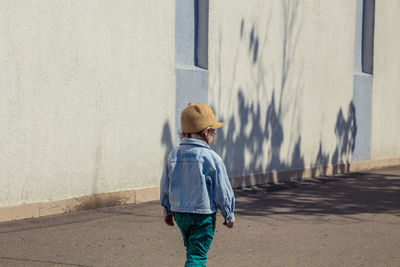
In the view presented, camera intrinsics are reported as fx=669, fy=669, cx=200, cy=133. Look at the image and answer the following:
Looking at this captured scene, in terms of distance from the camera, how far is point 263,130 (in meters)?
13.4

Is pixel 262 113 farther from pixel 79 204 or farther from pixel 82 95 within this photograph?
pixel 79 204

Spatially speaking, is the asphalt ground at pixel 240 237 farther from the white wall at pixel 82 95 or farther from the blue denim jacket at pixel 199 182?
the blue denim jacket at pixel 199 182

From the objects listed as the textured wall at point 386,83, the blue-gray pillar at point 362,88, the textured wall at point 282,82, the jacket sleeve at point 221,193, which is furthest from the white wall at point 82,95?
the textured wall at point 386,83

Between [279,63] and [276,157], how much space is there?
195 centimetres

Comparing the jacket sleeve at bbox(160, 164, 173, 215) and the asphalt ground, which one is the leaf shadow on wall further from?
the jacket sleeve at bbox(160, 164, 173, 215)

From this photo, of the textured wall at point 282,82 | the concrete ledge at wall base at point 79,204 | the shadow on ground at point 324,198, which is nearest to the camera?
the concrete ledge at wall base at point 79,204

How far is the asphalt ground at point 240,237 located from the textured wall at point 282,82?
2.12 m

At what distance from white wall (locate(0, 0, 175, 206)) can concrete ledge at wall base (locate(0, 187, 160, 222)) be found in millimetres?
90

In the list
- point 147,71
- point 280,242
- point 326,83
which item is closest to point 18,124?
point 147,71

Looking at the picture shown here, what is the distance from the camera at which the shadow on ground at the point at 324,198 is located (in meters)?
9.99

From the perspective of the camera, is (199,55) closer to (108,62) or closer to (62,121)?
(108,62)

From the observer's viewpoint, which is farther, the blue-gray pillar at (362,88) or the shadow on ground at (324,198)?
the blue-gray pillar at (362,88)

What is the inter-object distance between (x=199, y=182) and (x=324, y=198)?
287 inches

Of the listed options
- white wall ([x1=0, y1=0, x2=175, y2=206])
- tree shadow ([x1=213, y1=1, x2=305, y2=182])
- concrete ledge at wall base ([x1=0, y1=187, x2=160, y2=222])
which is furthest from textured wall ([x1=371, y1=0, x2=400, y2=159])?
concrete ledge at wall base ([x1=0, y1=187, x2=160, y2=222])
